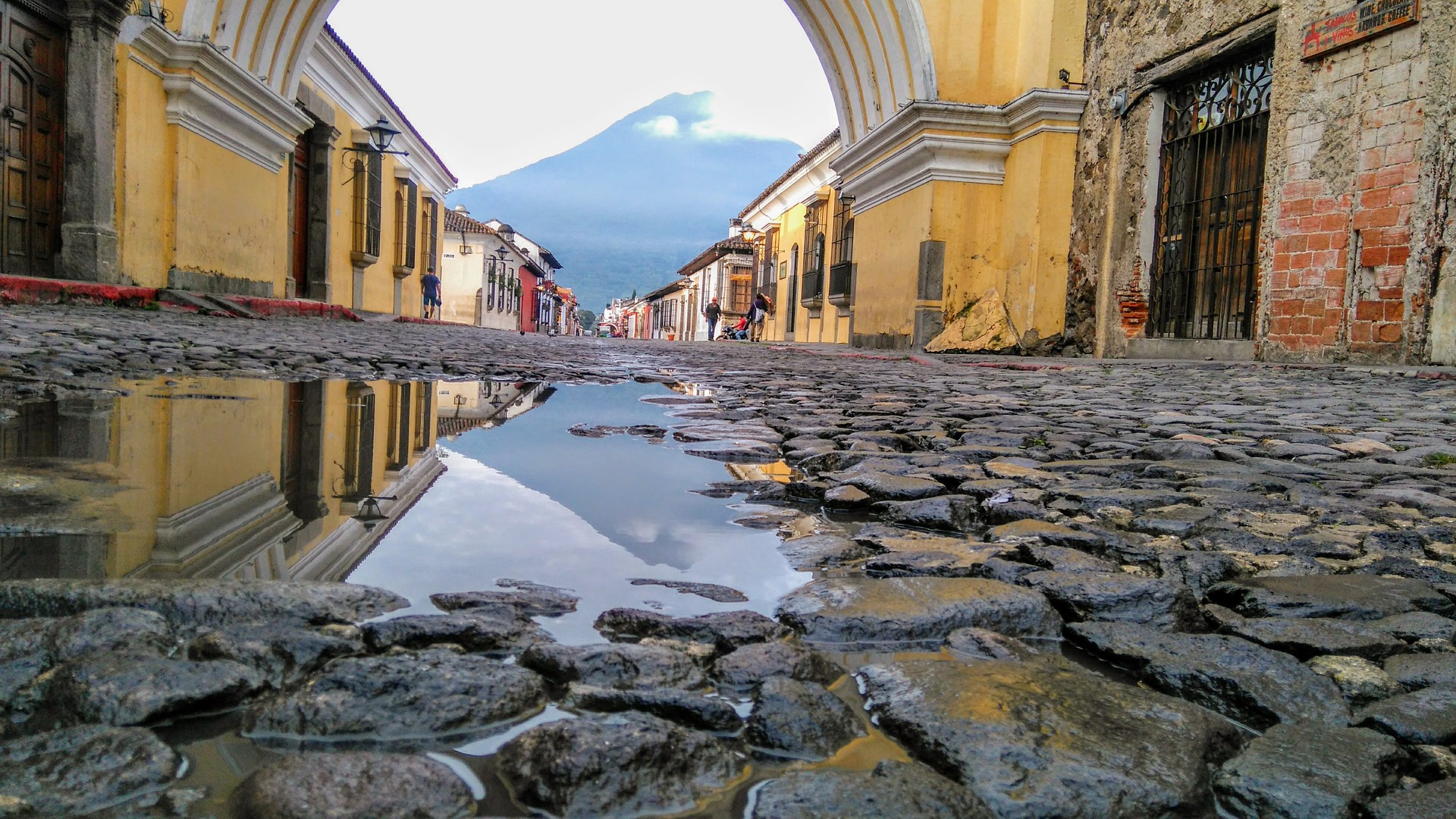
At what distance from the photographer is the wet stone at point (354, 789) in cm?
56

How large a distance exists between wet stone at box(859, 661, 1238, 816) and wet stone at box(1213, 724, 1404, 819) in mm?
21

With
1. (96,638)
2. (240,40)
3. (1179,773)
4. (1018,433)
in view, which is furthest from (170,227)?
(1179,773)

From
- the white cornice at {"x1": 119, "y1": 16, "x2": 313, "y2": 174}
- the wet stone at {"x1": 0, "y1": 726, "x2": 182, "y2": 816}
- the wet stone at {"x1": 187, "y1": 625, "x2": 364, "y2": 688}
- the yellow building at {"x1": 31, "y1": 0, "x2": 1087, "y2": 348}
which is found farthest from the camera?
the white cornice at {"x1": 119, "y1": 16, "x2": 313, "y2": 174}

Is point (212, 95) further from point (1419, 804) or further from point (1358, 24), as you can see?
point (1419, 804)

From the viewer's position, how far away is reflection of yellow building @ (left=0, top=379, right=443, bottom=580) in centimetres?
107

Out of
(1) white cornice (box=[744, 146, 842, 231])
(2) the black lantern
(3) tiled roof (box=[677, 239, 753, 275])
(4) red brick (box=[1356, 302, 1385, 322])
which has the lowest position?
(4) red brick (box=[1356, 302, 1385, 322])

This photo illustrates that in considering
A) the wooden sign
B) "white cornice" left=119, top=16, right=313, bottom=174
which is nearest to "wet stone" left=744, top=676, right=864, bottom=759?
the wooden sign

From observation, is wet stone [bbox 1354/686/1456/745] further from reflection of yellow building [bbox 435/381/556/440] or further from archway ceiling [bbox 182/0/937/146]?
archway ceiling [bbox 182/0/937/146]

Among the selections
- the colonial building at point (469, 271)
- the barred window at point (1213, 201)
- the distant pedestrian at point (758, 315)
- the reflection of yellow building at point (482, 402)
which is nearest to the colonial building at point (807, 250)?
the distant pedestrian at point (758, 315)

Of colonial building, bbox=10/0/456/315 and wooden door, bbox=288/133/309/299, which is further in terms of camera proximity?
wooden door, bbox=288/133/309/299

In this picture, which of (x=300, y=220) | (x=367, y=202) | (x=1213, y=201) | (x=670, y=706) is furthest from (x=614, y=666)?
(x=367, y=202)

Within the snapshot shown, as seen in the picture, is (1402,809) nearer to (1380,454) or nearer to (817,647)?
(817,647)

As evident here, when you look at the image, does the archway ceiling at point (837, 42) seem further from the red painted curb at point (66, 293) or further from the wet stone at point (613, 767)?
the wet stone at point (613, 767)

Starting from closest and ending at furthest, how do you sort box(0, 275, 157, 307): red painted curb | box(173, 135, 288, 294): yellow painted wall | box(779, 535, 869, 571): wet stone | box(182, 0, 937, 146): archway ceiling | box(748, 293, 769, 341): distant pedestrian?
1. box(779, 535, 869, 571): wet stone
2. box(0, 275, 157, 307): red painted curb
3. box(173, 135, 288, 294): yellow painted wall
4. box(182, 0, 937, 146): archway ceiling
5. box(748, 293, 769, 341): distant pedestrian
